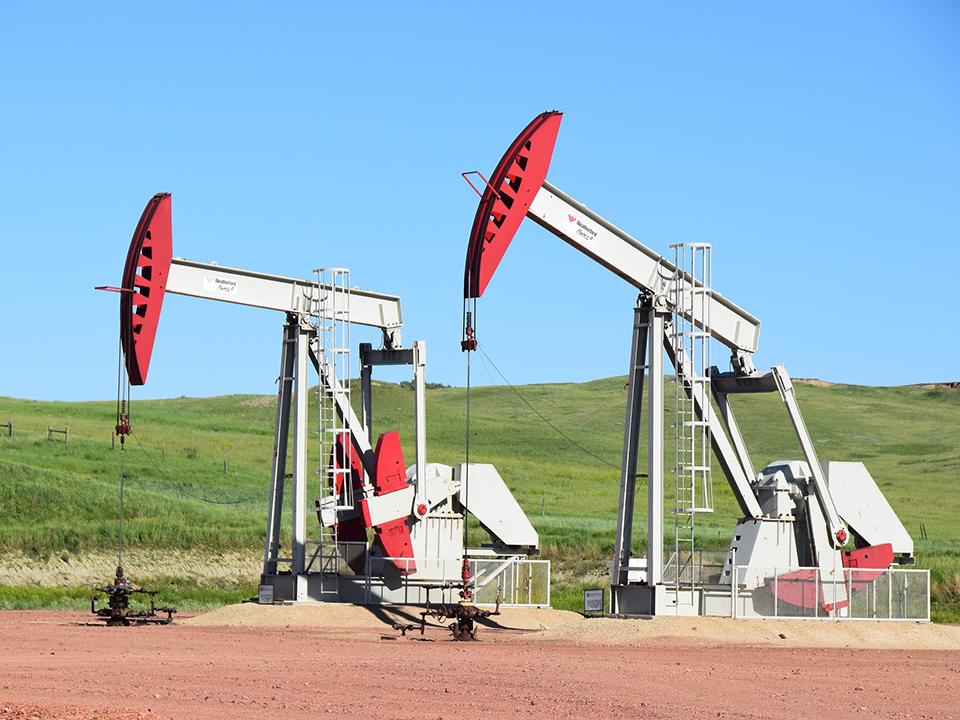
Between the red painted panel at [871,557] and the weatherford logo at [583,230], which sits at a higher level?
the weatherford logo at [583,230]

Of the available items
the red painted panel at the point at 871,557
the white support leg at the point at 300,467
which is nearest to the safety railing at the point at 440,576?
the white support leg at the point at 300,467

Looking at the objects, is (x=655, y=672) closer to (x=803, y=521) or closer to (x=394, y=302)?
(x=803, y=521)

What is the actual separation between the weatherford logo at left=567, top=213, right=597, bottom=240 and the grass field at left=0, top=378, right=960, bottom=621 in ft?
29.7

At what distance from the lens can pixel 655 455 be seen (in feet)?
78.2

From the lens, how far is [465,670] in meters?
18.0

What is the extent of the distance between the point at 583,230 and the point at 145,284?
20.3 ft

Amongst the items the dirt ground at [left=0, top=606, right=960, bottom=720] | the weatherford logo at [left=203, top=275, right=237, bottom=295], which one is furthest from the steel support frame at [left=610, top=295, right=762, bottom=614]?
the weatherford logo at [left=203, top=275, right=237, bottom=295]

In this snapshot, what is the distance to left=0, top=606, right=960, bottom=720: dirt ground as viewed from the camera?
14695 millimetres

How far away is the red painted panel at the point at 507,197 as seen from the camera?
22.7 meters

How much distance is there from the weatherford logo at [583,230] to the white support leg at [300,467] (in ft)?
17.0

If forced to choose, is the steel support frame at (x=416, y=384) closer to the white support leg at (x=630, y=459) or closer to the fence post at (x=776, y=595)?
the white support leg at (x=630, y=459)

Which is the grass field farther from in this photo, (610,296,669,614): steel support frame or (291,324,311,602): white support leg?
(610,296,669,614): steel support frame

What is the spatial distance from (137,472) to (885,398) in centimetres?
5153

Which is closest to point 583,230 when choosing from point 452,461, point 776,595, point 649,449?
point 649,449
